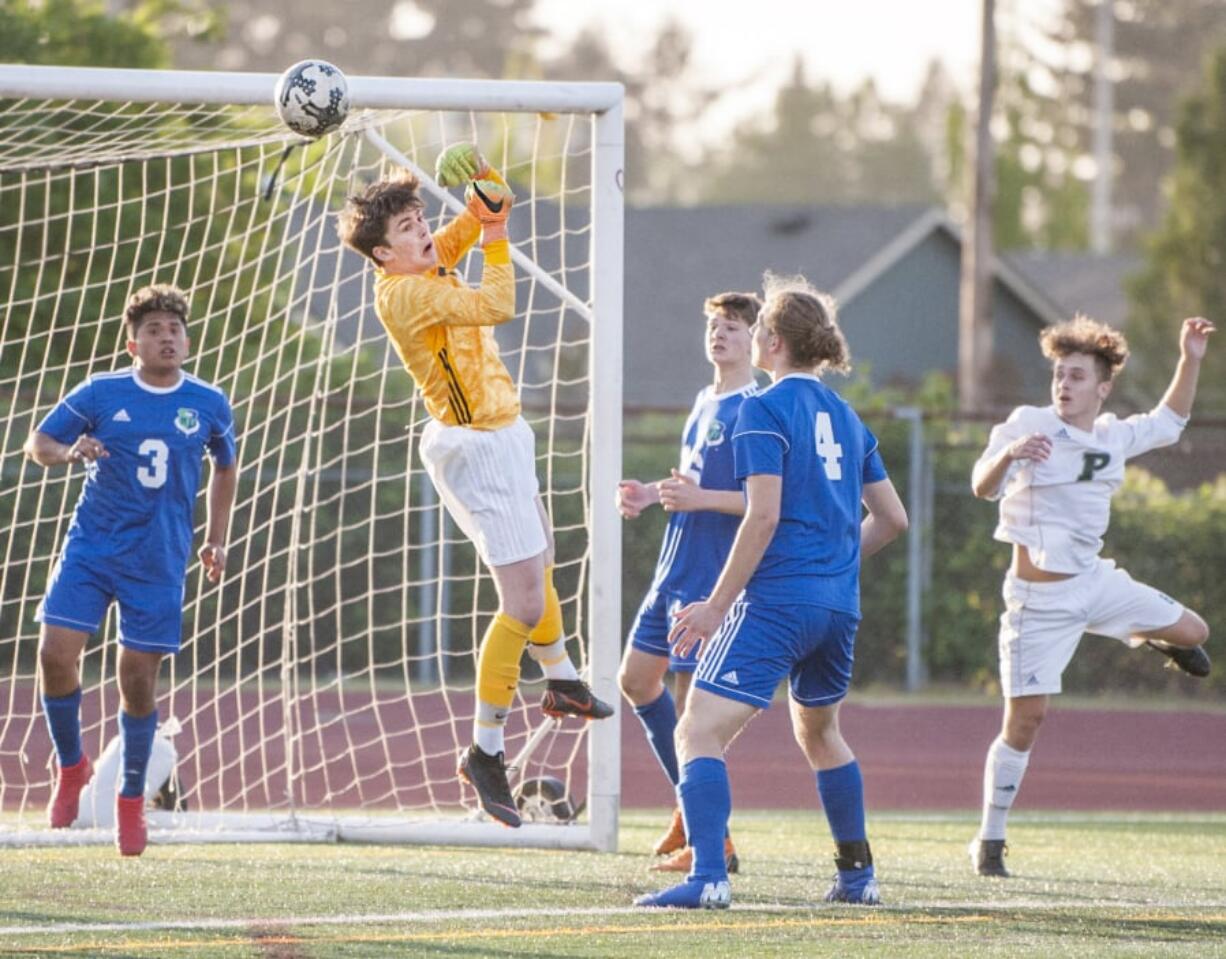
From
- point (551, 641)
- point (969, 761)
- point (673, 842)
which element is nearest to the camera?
point (551, 641)

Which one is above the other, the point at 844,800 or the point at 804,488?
the point at 804,488

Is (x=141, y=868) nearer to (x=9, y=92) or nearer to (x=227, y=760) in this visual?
(x=9, y=92)

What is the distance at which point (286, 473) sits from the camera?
48.1 feet

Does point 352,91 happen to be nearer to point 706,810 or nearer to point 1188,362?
point 706,810

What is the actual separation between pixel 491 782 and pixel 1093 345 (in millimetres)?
2719

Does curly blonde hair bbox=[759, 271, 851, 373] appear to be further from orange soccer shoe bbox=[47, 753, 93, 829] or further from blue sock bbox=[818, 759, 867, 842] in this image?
orange soccer shoe bbox=[47, 753, 93, 829]

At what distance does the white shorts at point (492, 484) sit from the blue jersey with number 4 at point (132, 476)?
1.13 m

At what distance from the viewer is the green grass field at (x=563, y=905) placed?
5609mm

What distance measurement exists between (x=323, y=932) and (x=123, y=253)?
342 inches

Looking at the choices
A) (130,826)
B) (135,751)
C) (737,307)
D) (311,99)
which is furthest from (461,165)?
(130,826)

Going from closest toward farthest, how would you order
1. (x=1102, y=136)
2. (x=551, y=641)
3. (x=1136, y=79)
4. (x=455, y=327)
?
(x=455, y=327) < (x=551, y=641) < (x=1102, y=136) < (x=1136, y=79)

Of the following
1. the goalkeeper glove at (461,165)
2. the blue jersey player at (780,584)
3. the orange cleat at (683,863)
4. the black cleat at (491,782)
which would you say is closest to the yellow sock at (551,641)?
the black cleat at (491,782)

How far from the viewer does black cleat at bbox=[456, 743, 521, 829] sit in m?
7.09

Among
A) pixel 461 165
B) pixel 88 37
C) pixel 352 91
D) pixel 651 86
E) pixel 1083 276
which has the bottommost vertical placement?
pixel 461 165
